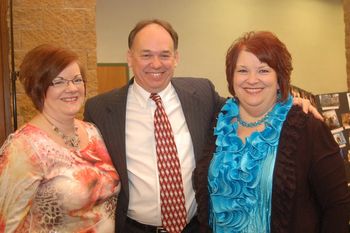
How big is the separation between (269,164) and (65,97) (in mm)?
955

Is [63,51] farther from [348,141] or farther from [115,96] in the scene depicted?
[348,141]

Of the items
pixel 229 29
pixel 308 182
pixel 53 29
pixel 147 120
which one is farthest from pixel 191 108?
pixel 229 29

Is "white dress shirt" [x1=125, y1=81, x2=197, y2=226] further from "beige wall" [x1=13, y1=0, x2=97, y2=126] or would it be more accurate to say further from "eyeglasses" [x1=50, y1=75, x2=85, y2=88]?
"beige wall" [x1=13, y1=0, x2=97, y2=126]

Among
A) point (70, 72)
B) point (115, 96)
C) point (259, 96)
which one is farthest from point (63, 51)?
point (259, 96)

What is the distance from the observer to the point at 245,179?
178 cm

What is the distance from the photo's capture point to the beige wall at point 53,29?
2.89 metres

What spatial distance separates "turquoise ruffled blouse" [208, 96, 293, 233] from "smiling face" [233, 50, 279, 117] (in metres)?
0.07

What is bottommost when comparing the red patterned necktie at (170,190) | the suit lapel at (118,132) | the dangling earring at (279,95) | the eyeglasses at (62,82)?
the red patterned necktie at (170,190)

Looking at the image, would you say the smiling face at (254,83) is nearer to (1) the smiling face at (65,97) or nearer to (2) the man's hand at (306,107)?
(2) the man's hand at (306,107)

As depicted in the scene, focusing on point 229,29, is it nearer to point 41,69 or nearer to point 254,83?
point 254,83

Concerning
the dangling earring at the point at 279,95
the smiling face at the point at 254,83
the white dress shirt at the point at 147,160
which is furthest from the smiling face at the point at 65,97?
the dangling earring at the point at 279,95

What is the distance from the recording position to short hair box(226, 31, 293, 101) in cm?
179

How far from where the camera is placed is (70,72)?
6.15ft

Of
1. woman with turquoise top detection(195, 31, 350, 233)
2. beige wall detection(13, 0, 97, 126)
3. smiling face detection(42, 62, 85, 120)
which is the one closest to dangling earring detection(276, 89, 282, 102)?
woman with turquoise top detection(195, 31, 350, 233)
